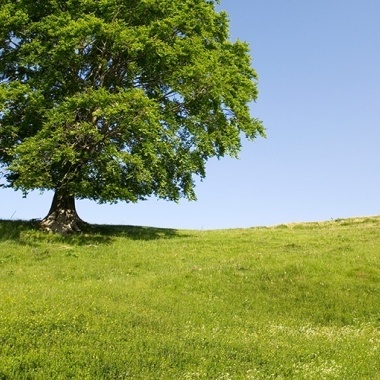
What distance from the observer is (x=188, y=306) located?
19.9 metres

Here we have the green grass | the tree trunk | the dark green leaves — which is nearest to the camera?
the green grass

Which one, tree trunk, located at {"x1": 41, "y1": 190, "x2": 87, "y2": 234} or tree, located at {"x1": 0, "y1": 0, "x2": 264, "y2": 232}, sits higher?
tree, located at {"x1": 0, "y1": 0, "x2": 264, "y2": 232}

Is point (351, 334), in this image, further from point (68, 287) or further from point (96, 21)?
point (96, 21)

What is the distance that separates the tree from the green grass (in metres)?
4.11

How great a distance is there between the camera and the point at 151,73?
36.0 m

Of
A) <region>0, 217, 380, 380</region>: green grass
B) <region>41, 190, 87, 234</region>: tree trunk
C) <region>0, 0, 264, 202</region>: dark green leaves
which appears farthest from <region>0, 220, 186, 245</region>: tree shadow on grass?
<region>0, 0, 264, 202</region>: dark green leaves

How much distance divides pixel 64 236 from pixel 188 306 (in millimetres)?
16233

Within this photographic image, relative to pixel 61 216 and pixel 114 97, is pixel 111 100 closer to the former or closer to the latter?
pixel 114 97

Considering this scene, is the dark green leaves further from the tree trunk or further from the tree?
the tree trunk

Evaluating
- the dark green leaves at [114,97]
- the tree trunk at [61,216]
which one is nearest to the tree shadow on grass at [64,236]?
the tree trunk at [61,216]

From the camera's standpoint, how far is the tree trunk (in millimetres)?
35438

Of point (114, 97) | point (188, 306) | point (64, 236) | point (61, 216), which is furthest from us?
point (61, 216)

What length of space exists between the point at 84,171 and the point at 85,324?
19390mm

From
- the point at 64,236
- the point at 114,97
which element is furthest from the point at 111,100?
the point at 64,236
